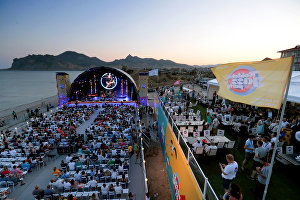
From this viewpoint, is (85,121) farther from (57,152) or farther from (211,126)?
(211,126)

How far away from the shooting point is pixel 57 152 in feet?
34.4

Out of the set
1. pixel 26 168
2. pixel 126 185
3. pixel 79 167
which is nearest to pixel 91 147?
pixel 79 167

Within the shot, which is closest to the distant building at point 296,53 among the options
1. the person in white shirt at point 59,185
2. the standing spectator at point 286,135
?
the standing spectator at point 286,135

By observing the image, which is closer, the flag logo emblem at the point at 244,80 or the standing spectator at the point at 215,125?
the flag logo emblem at the point at 244,80

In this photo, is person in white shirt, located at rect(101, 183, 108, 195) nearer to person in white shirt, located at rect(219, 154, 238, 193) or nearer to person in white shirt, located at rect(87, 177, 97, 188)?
Answer: person in white shirt, located at rect(87, 177, 97, 188)

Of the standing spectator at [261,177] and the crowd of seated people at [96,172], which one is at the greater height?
the standing spectator at [261,177]

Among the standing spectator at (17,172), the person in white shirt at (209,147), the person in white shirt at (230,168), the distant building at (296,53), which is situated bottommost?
the standing spectator at (17,172)

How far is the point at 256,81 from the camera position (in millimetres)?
3674

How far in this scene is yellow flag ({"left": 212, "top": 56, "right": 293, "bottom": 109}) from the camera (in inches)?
123

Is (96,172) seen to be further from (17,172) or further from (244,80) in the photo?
(244,80)

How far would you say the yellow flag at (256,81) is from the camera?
10.3 feet

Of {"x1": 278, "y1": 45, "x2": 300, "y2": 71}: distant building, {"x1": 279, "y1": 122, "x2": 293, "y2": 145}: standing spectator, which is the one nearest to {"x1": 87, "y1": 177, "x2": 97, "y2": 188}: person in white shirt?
{"x1": 279, "y1": 122, "x2": 293, "y2": 145}: standing spectator

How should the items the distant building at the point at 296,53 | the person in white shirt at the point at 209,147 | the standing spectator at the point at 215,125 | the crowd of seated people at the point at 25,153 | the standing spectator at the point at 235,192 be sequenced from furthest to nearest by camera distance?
1. the distant building at the point at 296,53
2. the standing spectator at the point at 215,125
3. the crowd of seated people at the point at 25,153
4. the person in white shirt at the point at 209,147
5. the standing spectator at the point at 235,192

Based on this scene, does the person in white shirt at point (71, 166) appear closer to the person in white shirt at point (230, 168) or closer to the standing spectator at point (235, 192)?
the person in white shirt at point (230, 168)
